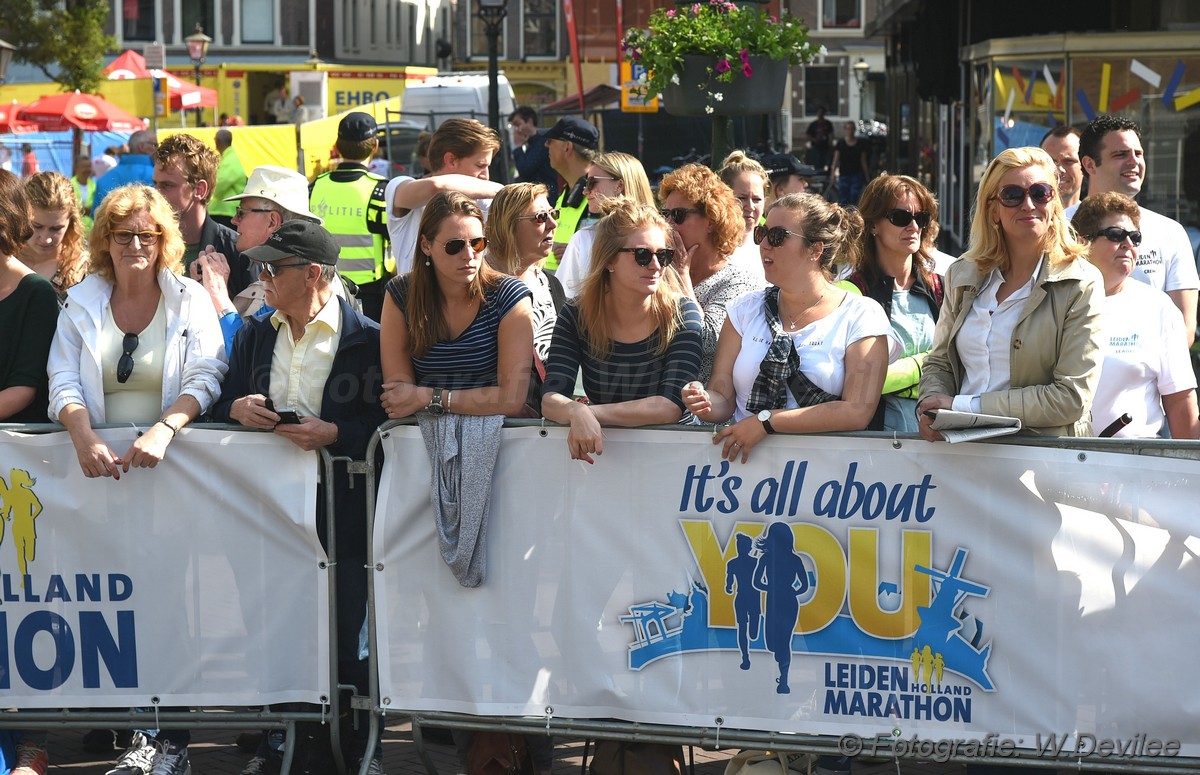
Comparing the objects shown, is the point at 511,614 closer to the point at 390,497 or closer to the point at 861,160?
the point at 390,497

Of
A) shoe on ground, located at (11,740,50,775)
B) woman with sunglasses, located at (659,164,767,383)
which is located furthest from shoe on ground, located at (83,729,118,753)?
woman with sunglasses, located at (659,164,767,383)

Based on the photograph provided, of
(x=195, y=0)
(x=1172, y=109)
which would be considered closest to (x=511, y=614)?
Result: (x=1172, y=109)

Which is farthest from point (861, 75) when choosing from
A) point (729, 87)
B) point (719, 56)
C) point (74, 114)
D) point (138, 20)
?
point (719, 56)

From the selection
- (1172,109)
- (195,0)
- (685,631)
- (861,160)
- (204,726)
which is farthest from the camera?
(195,0)

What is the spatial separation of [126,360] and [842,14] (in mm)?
52612

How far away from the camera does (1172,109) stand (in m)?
11.0

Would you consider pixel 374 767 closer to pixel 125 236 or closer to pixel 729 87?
pixel 125 236

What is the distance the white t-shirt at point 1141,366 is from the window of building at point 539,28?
52527 mm

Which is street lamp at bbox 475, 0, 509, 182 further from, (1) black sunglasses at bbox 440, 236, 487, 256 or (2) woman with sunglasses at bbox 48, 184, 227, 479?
(1) black sunglasses at bbox 440, 236, 487, 256

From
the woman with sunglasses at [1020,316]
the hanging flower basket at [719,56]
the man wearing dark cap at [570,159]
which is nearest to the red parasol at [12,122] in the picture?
the hanging flower basket at [719,56]

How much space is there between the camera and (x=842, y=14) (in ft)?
178

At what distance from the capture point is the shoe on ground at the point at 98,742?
5.33 m

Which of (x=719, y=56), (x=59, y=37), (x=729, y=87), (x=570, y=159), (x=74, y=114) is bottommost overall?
(x=570, y=159)

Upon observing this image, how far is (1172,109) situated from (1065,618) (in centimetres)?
800
